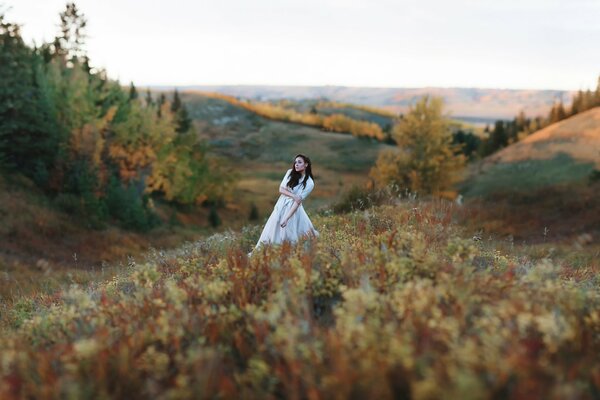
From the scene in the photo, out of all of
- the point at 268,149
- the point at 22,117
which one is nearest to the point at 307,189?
the point at 22,117

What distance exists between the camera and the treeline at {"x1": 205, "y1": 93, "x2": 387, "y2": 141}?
14400cm

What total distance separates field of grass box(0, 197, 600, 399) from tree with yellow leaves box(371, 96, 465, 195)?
118 ft

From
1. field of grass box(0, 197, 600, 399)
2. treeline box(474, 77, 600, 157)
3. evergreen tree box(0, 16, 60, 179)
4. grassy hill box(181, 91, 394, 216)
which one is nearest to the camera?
field of grass box(0, 197, 600, 399)

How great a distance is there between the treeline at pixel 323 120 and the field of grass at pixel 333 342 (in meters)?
131

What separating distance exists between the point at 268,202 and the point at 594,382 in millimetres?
69815

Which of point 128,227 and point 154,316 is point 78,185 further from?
point 154,316

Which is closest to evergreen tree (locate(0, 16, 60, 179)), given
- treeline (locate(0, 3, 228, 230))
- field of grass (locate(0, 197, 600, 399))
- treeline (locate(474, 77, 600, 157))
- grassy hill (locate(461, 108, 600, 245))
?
treeline (locate(0, 3, 228, 230))

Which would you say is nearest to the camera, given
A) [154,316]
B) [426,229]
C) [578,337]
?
[578,337]

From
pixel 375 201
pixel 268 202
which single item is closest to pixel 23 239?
pixel 375 201

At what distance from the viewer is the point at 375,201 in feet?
54.0

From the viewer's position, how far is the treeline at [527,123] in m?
67.9

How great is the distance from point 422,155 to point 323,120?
4862 inches

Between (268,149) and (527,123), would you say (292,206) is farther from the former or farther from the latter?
(268,149)

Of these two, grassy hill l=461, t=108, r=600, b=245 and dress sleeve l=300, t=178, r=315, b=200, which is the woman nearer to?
dress sleeve l=300, t=178, r=315, b=200
